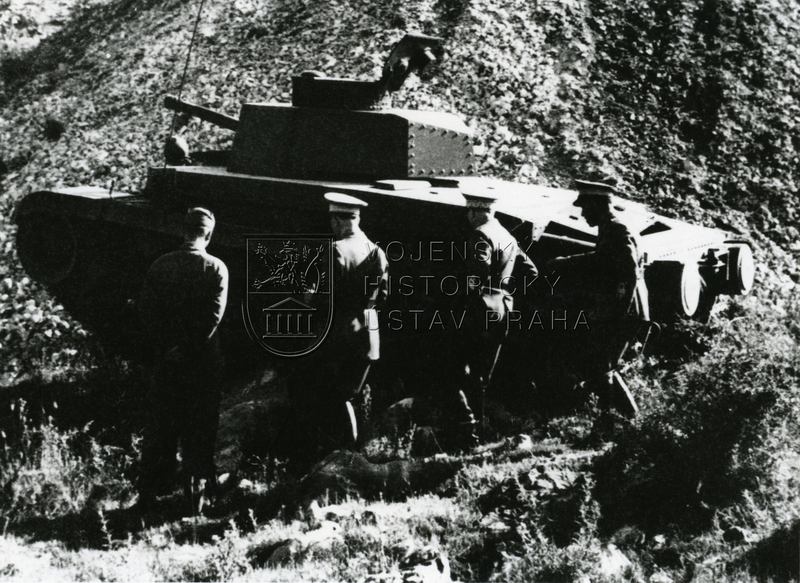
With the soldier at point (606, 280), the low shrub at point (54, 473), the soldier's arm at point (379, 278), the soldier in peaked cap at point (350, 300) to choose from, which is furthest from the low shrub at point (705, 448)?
the low shrub at point (54, 473)

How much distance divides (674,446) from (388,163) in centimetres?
341

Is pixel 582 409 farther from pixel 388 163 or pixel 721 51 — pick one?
pixel 721 51

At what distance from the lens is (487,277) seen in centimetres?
617

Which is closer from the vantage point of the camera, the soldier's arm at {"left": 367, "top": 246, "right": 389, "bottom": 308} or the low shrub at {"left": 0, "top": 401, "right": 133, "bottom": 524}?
the low shrub at {"left": 0, "top": 401, "right": 133, "bottom": 524}

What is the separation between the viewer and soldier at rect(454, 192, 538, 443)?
6105 millimetres

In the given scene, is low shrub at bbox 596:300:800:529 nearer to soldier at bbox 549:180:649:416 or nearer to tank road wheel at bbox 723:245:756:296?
soldier at bbox 549:180:649:416

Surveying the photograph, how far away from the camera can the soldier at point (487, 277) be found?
611cm

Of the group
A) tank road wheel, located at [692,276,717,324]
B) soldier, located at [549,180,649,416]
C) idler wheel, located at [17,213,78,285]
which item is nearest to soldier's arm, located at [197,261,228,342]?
soldier, located at [549,180,649,416]

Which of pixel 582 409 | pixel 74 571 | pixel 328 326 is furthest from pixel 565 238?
pixel 74 571

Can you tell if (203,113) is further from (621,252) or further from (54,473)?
(621,252)

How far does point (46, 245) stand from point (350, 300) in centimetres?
378

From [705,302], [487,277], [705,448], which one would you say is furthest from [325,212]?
[705,302]

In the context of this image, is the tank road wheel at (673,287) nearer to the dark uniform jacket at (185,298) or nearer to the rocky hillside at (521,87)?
the dark uniform jacket at (185,298)

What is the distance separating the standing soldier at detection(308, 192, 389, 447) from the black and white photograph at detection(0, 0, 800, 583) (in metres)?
0.02
